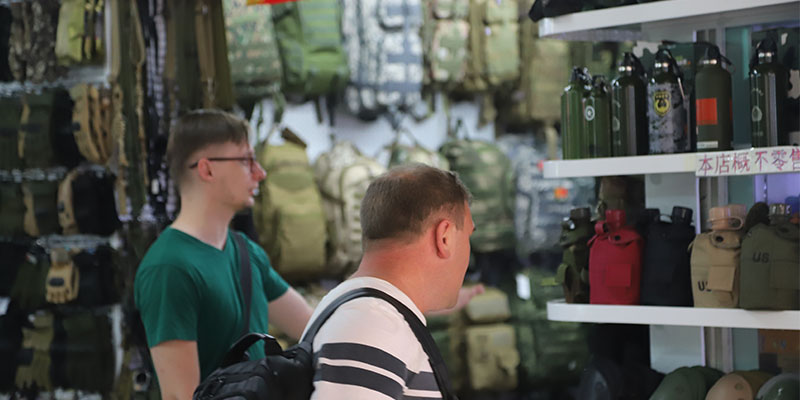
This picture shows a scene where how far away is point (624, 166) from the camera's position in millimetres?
3160

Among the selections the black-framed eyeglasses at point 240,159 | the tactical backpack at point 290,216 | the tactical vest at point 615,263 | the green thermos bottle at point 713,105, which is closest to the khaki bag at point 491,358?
the tactical backpack at point 290,216

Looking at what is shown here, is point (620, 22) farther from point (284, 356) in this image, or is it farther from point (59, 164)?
point (59, 164)

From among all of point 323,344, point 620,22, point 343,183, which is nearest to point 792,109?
point 620,22

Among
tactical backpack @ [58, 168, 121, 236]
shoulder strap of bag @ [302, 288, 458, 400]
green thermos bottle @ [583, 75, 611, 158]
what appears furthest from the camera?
tactical backpack @ [58, 168, 121, 236]

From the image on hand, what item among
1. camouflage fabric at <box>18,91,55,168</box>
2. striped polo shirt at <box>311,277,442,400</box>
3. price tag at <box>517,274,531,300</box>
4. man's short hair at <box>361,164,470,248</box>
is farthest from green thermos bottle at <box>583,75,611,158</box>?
price tag at <box>517,274,531,300</box>

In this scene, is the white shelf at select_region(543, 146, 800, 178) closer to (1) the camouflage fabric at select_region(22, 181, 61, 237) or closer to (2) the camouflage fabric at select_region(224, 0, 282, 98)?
(2) the camouflage fabric at select_region(224, 0, 282, 98)

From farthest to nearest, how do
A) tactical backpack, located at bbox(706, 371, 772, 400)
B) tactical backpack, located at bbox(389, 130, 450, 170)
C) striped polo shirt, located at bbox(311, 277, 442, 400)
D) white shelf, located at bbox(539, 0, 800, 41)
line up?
tactical backpack, located at bbox(389, 130, 450, 170) → tactical backpack, located at bbox(706, 371, 772, 400) → white shelf, located at bbox(539, 0, 800, 41) → striped polo shirt, located at bbox(311, 277, 442, 400)

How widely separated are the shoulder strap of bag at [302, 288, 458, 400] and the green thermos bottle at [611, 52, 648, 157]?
1.37m

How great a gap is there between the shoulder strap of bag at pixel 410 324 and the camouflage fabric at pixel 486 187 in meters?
4.55

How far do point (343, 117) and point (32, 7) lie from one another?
200 centimetres

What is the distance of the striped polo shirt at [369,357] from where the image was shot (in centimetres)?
196

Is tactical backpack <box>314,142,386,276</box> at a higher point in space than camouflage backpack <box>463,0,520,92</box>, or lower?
lower

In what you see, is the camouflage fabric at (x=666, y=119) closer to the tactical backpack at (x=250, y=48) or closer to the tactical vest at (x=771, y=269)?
the tactical vest at (x=771, y=269)

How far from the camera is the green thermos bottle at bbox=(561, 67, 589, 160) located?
10.7 feet
